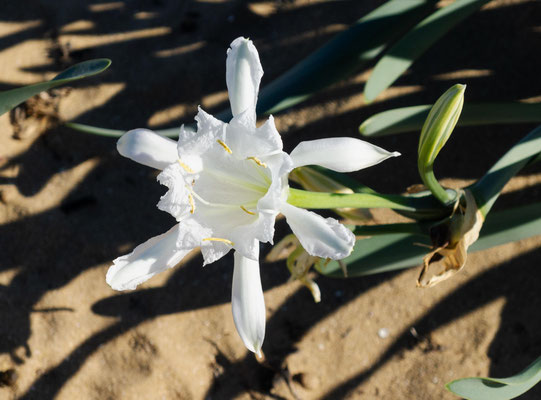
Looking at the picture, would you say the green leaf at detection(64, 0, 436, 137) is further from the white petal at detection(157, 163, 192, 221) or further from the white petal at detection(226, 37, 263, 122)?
the white petal at detection(157, 163, 192, 221)

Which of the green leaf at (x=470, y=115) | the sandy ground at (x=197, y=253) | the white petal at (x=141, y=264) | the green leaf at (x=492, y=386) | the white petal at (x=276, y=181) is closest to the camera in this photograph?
the white petal at (x=276, y=181)

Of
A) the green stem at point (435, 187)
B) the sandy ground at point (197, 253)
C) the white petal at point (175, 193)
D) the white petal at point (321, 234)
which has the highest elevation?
the white petal at point (175, 193)

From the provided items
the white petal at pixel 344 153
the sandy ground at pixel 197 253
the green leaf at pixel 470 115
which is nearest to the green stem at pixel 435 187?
the white petal at pixel 344 153

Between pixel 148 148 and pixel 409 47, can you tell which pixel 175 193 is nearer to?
pixel 148 148

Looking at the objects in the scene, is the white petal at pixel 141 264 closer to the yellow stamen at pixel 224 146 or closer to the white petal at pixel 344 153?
the yellow stamen at pixel 224 146

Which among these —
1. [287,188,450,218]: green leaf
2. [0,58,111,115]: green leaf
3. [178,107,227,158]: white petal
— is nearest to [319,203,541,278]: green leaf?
[287,188,450,218]: green leaf

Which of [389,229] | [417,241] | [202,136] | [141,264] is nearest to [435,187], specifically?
[389,229]

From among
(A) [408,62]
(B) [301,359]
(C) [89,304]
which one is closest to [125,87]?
(C) [89,304]
